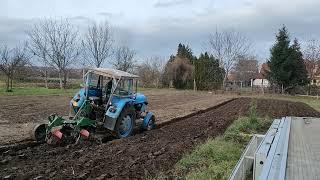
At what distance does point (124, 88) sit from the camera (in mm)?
11711

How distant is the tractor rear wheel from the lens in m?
11.2

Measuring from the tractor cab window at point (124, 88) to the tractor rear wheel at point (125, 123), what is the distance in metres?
0.50

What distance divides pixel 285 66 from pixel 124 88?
132 ft

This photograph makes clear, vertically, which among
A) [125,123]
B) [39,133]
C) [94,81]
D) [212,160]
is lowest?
[212,160]

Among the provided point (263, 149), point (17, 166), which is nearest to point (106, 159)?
point (17, 166)

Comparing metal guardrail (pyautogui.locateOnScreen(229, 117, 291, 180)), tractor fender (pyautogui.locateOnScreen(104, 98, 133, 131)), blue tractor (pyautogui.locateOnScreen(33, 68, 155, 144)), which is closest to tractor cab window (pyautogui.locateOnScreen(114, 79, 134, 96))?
blue tractor (pyautogui.locateOnScreen(33, 68, 155, 144))

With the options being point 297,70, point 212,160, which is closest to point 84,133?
point 212,160

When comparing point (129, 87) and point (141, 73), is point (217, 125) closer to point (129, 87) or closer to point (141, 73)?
point (129, 87)

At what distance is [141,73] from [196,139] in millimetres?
50376

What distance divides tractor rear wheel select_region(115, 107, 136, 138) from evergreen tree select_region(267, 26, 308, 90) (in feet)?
131

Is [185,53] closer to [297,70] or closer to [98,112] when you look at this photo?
[297,70]

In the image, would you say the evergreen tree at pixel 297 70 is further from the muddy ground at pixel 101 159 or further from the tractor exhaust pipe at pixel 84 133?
the tractor exhaust pipe at pixel 84 133

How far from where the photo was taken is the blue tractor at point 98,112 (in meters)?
10.1

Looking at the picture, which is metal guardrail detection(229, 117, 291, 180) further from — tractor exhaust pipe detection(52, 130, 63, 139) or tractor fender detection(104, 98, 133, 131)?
tractor exhaust pipe detection(52, 130, 63, 139)
